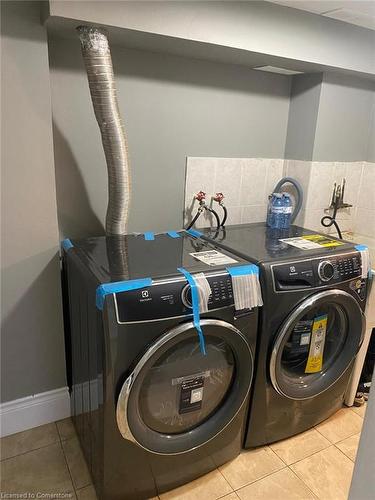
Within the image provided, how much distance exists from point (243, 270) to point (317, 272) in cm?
37

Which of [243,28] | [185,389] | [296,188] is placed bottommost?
[185,389]

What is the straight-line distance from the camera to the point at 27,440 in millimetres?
1788

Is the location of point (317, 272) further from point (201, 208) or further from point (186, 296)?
point (201, 208)

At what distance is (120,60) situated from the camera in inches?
72.5

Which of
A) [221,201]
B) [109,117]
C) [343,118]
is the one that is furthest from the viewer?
[343,118]

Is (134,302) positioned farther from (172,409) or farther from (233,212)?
(233,212)

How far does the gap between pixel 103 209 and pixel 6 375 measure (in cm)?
92

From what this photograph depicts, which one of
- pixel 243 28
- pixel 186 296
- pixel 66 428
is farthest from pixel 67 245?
pixel 243 28

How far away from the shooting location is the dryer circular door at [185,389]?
4.26 ft

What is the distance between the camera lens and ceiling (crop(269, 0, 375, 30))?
1.69 metres

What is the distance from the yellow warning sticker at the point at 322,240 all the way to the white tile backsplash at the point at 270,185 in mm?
496

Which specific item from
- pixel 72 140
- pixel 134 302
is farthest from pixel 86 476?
pixel 72 140

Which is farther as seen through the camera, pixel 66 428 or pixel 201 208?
pixel 201 208

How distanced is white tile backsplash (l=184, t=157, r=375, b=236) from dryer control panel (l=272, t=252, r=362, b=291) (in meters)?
0.80
